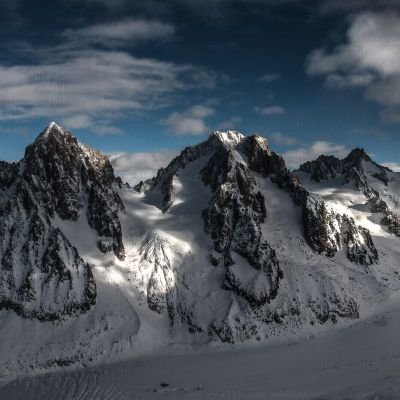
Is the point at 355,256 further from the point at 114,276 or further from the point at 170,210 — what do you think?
the point at 114,276

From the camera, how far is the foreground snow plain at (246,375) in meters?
72.9

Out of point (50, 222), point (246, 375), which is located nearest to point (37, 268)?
point (50, 222)

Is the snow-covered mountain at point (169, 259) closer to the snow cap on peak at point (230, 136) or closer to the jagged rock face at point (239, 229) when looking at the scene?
the jagged rock face at point (239, 229)

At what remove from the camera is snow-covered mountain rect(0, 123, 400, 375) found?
3612 inches

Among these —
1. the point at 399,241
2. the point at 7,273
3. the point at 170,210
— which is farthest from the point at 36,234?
the point at 399,241

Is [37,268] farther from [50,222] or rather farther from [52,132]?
[52,132]

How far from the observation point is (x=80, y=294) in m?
94.1

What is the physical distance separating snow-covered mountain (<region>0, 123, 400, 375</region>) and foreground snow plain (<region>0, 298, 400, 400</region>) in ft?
14.4

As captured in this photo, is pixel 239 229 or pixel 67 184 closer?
pixel 67 184

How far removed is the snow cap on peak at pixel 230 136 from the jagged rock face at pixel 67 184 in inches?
1959

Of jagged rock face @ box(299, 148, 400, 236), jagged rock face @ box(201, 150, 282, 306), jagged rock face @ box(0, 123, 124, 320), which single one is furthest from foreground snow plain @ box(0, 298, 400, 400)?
jagged rock face @ box(299, 148, 400, 236)

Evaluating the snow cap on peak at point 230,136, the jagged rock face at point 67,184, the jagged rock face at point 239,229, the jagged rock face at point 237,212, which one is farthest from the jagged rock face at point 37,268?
the snow cap on peak at point 230,136

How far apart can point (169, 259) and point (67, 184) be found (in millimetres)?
29316

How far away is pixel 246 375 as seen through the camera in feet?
262
